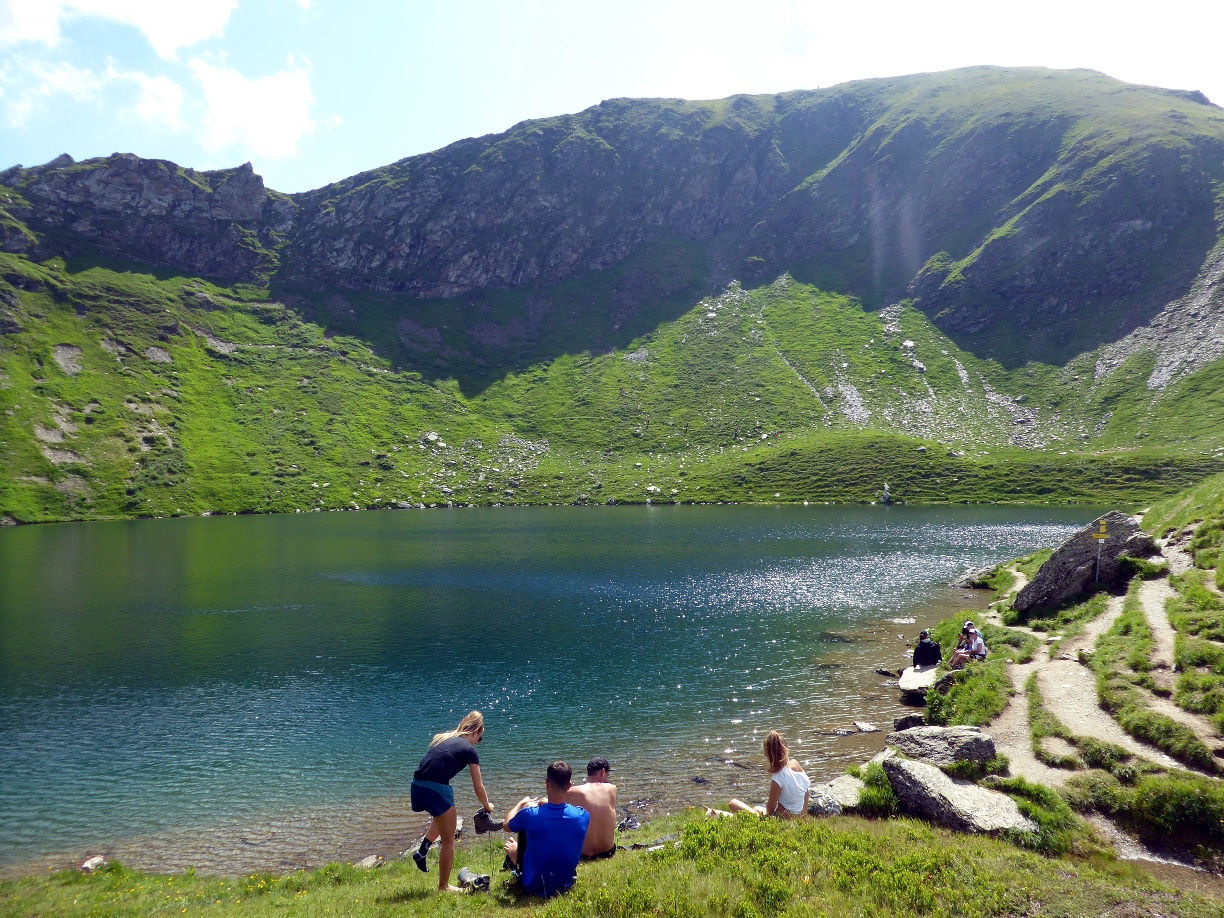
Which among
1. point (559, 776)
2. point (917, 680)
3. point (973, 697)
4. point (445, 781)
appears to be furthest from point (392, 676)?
point (973, 697)

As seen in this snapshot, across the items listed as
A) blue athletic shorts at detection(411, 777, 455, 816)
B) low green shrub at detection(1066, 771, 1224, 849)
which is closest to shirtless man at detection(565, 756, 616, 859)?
blue athletic shorts at detection(411, 777, 455, 816)

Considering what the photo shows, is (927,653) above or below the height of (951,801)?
below

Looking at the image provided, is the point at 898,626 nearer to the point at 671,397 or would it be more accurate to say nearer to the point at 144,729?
the point at 144,729

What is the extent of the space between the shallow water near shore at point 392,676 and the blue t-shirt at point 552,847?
1048 cm

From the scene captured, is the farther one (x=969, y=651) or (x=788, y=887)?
(x=969, y=651)

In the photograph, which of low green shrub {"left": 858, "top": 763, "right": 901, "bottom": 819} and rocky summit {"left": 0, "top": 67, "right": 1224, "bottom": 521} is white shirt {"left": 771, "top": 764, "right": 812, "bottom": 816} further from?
rocky summit {"left": 0, "top": 67, "right": 1224, "bottom": 521}

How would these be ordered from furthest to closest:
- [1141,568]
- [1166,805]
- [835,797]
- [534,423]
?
1. [534,423]
2. [1141,568]
3. [835,797]
4. [1166,805]

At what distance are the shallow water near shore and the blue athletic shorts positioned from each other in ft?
27.2

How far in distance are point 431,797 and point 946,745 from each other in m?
14.0

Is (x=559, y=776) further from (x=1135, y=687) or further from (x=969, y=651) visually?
(x=969, y=651)

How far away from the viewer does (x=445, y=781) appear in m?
13.2

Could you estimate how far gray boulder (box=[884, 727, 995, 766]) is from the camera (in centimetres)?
1683

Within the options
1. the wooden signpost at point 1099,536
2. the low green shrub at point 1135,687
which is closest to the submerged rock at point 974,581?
the wooden signpost at point 1099,536

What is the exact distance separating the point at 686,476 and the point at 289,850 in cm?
12847
